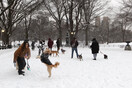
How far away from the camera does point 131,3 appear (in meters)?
21.0

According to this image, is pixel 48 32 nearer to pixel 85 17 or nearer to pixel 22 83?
pixel 85 17

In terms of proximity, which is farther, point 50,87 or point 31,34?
point 31,34

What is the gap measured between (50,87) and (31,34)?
54075mm

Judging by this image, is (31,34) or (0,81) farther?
(31,34)

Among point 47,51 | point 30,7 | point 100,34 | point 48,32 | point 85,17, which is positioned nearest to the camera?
point 47,51

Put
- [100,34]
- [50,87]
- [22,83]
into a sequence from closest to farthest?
[50,87] → [22,83] → [100,34]

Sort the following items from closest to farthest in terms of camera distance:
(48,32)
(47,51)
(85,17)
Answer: (47,51)
(85,17)
(48,32)

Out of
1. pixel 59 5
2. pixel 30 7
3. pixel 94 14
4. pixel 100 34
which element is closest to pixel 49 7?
pixel 59 5

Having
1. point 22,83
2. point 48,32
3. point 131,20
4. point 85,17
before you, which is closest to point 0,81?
point 22,83

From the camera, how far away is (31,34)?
187 feet

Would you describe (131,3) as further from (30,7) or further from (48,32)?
(48,32)

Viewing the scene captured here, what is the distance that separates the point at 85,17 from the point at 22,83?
26834 millimetres

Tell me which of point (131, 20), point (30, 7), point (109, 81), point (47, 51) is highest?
point (30, 7)

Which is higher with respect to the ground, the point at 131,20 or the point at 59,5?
the point at 59,5
